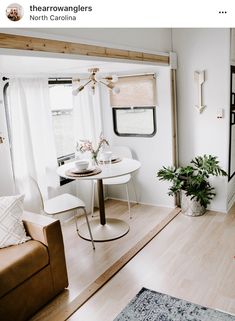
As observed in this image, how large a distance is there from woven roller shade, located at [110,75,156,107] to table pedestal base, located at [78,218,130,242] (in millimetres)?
1538

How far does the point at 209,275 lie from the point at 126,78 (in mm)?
2585

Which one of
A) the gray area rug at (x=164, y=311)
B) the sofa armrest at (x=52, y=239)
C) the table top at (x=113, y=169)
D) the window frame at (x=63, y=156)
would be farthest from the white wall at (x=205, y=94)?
the sofa armrest at (x=52, y=239)

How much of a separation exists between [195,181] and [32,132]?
2003 mm

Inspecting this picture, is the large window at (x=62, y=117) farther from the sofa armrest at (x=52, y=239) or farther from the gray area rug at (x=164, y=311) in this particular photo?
the gray area rug at (x=164, y=311)

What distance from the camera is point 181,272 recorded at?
109 inches

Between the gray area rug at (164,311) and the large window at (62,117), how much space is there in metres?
2.23

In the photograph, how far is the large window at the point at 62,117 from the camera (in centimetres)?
398

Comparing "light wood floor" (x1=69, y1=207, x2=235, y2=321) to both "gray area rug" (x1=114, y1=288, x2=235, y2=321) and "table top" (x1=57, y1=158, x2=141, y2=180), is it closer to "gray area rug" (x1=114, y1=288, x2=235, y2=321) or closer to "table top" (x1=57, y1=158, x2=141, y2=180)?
"gray area rug" (x1=114, y1=288, x2=235, y2=321)

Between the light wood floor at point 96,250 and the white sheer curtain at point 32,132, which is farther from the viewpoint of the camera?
the white sheer curtain at point 32,132

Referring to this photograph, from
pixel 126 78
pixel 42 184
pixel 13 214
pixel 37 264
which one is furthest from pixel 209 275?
pixel 126 78
